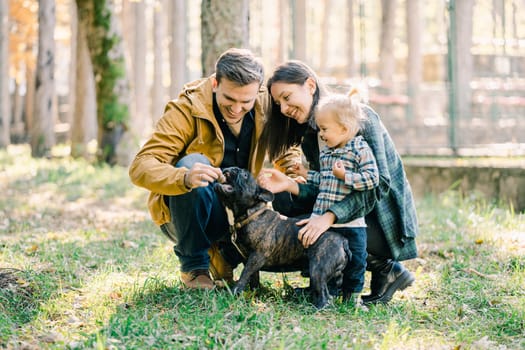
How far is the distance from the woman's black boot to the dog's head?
1023 mm

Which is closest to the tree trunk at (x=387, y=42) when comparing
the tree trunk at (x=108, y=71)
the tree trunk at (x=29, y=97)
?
the tree trunk at (x=108, y=71)

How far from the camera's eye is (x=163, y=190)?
441 centimetres

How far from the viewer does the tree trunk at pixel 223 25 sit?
756 centimetres

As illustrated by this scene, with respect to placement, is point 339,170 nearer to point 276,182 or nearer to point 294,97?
point 276,182

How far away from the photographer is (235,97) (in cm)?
453

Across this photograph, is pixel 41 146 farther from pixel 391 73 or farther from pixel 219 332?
pixel 219 332

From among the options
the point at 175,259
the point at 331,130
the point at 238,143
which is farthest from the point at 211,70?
the point at 331,130

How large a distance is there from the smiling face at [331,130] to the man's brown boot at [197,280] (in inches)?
49.3

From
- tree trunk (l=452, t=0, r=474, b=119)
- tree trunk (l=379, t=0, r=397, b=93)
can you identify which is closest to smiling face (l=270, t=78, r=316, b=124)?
tree trunk (l=452, t=0, r=474, b=119)

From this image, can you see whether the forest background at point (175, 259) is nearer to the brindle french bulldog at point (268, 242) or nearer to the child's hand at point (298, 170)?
the brindle french bulldog at point (268, 242)

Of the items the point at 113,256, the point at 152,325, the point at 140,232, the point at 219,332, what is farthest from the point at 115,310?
the point at 140,232

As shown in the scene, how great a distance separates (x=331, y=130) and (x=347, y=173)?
30cm

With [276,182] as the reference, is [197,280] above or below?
below

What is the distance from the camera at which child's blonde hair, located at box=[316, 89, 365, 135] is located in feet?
14.5
